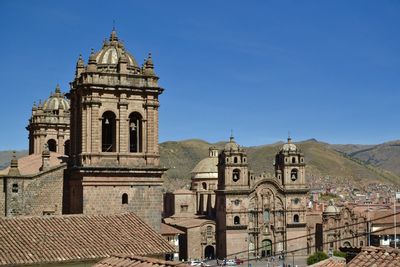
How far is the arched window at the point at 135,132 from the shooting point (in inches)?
988

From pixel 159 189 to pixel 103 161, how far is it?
2.54 meters

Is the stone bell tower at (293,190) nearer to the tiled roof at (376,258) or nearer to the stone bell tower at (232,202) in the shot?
the stone bell tower at (232,202)

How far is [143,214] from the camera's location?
24.2 meters

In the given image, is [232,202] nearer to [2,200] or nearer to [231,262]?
[231,262]

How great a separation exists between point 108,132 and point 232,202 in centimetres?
4001

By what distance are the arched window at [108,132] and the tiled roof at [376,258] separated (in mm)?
13765

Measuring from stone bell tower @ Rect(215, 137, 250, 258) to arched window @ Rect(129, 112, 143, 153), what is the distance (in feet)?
128

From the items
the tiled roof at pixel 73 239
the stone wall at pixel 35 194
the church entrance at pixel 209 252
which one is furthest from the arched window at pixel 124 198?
the church entrance at pixel 209 252

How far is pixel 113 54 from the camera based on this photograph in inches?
1027

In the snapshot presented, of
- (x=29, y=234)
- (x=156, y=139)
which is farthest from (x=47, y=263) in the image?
(x=156, y=139)

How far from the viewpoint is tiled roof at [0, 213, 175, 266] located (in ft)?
57.8

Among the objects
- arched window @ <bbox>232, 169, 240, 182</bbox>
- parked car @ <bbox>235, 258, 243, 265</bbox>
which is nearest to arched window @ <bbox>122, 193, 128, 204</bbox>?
parked car @ <bbox>235, 258, 243, 265</bbox>

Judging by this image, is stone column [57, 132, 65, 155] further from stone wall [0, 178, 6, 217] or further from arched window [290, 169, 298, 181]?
arched window [290, 169, 298, 181]

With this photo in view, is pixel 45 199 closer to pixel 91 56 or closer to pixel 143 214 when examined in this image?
pixel 143 214
